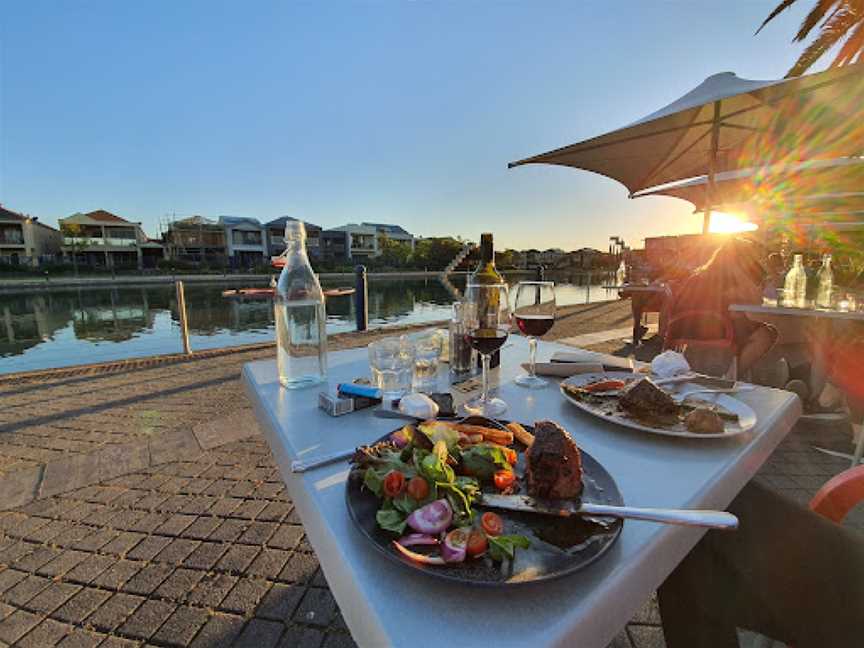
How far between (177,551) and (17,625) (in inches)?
20.4

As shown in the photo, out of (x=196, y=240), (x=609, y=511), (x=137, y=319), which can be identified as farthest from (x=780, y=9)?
(x=196, y=240)

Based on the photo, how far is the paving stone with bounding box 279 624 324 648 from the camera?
140 centimetres

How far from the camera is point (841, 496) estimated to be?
1019 mm

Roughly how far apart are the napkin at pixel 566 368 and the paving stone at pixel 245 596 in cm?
143

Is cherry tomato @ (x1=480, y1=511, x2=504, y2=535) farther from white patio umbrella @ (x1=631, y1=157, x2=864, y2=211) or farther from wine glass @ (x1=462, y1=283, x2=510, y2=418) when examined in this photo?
white patio umbrella @ (x1=631, y1=157, x2=864, y2=211)

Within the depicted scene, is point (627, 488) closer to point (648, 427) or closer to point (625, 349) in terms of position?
point (648, 427)

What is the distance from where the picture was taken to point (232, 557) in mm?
1812

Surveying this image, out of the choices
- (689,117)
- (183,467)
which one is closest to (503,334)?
(183,467)

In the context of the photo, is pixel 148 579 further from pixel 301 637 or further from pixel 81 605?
pixel 301 637

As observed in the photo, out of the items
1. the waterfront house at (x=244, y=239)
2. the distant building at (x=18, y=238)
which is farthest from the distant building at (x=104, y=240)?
the waterfront house at (x=244, y=239)

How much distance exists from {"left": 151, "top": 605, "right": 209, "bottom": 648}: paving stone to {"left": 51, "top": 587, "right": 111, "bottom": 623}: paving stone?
339mm

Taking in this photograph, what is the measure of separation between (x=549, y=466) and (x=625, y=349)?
564cm

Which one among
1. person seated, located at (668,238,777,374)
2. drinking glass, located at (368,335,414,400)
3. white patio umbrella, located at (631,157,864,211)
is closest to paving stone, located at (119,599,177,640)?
drinking glass, located at (368,335,414,400)

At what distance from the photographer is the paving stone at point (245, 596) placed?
1.54 meters
